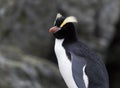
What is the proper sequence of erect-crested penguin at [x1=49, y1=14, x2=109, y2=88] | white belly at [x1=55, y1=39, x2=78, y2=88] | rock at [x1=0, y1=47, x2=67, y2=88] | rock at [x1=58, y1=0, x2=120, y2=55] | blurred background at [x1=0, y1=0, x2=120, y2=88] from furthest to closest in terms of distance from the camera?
rock at [x1=58, y1=0, x2=120, y2=55] → blurred background at [x1=0, y1=0, x2=120, y2=88] → rock at [x1=0, y1=47, x2=67, y2=88] → white belly at [x1=55, y1=39, x2=78, y2=88] → erect-crested penguin at [x1=49, y1=14, x2=109, y2=88]

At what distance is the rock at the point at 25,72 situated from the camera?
10.5 meters

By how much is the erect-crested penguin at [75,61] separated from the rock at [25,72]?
2.48 metres

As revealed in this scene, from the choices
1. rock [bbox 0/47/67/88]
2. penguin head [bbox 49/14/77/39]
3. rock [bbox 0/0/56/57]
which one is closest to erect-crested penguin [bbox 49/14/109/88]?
penguin head [bbox 49/14/77/39]

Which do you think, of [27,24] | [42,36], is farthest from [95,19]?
[27,24]

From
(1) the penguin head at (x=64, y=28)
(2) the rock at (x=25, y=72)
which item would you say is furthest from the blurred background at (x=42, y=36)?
(1) the penguin head at (x=64, y=28)

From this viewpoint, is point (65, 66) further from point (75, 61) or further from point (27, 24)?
point (27, 24)

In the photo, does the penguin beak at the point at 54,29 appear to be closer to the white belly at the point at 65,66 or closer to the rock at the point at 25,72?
the white belly at the point at 65,66

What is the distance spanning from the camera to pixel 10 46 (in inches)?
468

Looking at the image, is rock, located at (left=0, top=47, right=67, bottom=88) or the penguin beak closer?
the penguin beak

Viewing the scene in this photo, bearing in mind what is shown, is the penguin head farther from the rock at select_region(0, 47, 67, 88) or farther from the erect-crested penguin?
the rock at select_region(0, 47, 67, 88)

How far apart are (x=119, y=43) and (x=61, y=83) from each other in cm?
290

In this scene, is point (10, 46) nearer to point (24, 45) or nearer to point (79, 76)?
point (24, 45)

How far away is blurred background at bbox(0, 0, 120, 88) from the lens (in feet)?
35.6

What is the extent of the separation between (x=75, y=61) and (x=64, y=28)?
453 millimetres
